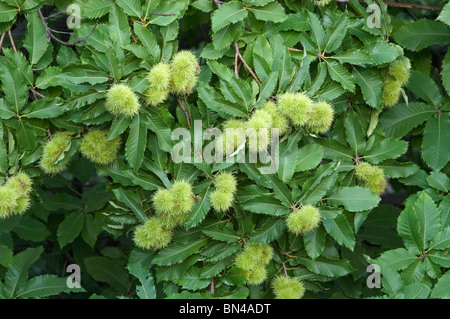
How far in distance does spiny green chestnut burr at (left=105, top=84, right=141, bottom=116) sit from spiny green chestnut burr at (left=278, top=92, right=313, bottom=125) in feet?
1.57

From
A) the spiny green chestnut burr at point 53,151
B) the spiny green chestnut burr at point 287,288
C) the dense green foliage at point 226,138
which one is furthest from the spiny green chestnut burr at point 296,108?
A: the spiny green chestnut burr at point 53,151

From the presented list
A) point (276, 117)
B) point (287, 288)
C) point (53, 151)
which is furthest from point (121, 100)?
point (287, 288)

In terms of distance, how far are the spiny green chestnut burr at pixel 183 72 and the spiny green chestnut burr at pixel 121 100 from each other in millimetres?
146

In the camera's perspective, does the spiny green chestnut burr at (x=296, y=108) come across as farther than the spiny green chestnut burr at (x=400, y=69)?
No

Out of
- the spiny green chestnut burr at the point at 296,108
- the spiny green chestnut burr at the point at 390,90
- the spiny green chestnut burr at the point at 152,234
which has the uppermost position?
the spiny green chestnut burr at the point at 296,108

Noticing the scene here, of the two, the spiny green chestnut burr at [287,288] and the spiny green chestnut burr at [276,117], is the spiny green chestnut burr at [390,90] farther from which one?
the spiny green chestnut burr at [287,288]

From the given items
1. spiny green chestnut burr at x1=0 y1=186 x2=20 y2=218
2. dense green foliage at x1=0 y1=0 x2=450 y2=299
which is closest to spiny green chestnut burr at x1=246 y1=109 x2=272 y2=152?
dense green foliage at x1=0 y1=0 x2=450 y2=299

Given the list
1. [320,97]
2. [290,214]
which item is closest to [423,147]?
[320,97]

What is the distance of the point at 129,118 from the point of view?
204 centimetres

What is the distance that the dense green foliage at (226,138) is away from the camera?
1992 millimetres

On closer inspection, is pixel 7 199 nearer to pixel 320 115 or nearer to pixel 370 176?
pixel 320 115

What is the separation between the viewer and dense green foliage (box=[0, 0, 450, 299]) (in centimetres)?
199

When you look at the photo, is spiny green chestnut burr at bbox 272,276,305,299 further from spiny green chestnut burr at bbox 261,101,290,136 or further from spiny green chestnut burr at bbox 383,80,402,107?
spiny green chestnut burr at bbox 383,80,402,107

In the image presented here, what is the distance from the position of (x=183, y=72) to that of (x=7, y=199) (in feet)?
2.33
